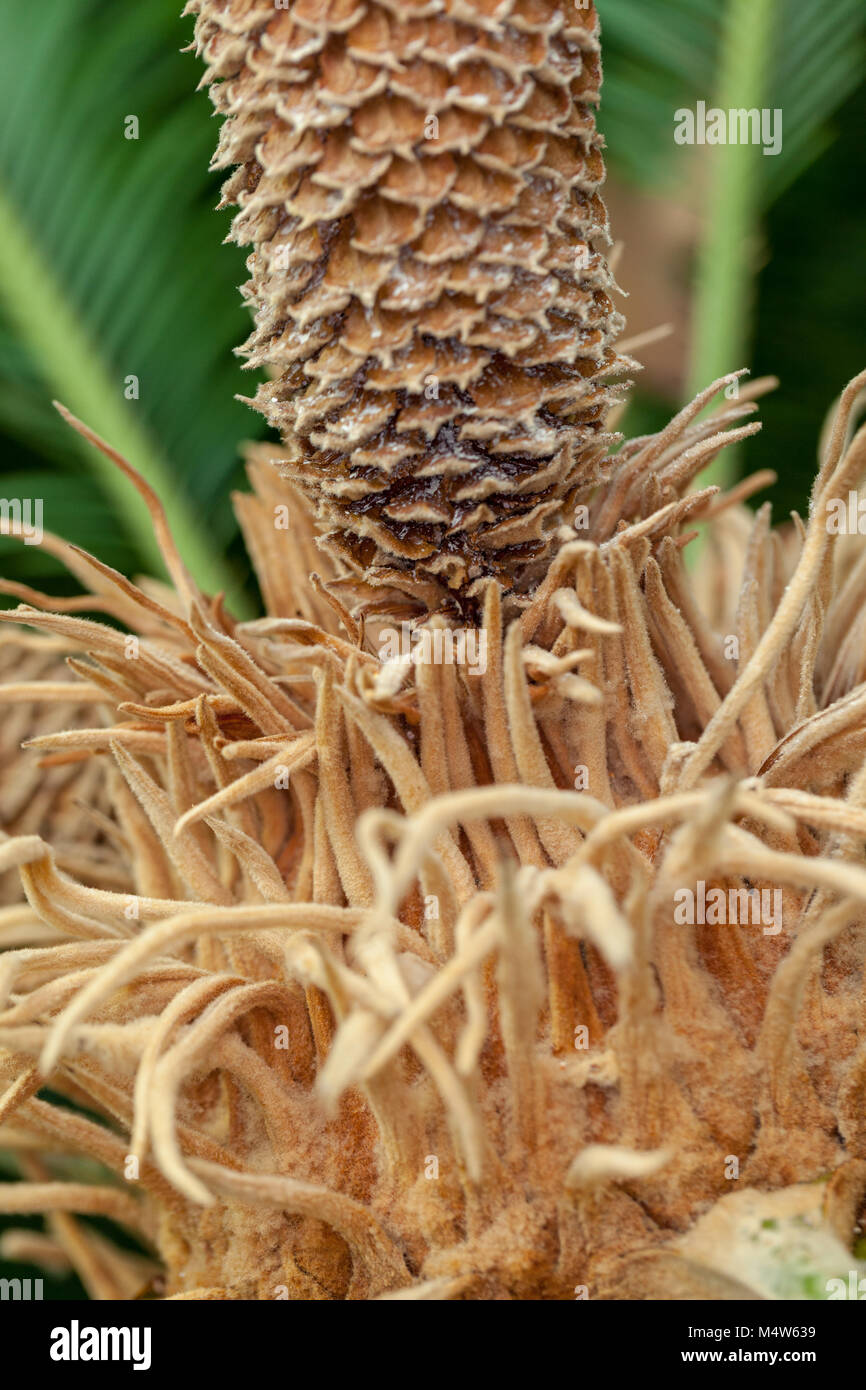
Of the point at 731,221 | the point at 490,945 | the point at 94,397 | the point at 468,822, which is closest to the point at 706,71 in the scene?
the point at 731,221

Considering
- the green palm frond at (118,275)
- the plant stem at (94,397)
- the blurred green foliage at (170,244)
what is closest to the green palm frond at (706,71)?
A: the blurred green foliage at (170,244)

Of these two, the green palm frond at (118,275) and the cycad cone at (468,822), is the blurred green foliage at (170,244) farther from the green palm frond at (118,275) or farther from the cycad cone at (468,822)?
the cycad cone at (468,822)

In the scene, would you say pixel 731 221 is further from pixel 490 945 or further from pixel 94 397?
pixel 490 945

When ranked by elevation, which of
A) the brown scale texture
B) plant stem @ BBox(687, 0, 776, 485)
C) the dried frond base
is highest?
plant stem @ BBox(687, 0, 776, 485)

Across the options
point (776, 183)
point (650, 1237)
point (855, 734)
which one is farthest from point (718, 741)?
point (776, 183)

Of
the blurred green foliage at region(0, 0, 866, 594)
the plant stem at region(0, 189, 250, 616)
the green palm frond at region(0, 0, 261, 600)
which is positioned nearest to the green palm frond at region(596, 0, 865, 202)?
the blurred green foliage at region(0, 0, 866, 594)

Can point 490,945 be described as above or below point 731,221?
below

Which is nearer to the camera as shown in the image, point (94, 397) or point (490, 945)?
point (490, 945)

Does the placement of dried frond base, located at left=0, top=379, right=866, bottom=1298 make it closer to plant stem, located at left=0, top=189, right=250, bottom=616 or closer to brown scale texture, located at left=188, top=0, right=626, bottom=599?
brown scale texture, located at left=188, top=0, right=626, bottom=599
